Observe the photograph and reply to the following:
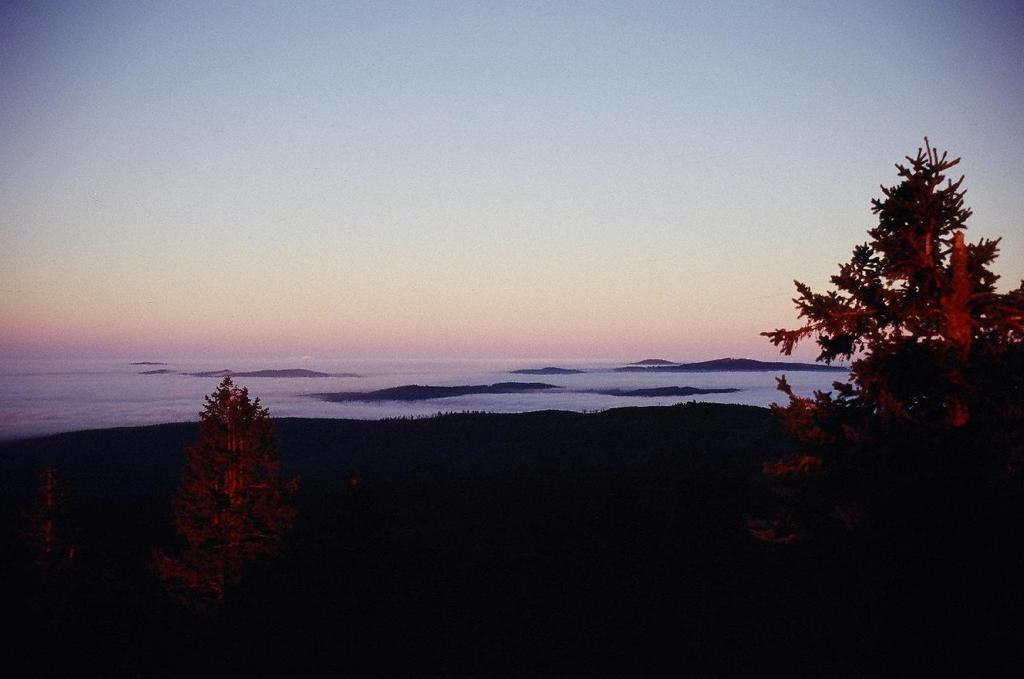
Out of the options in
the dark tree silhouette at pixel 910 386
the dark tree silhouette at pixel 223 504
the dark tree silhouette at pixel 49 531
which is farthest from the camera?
the dark tree silhouette at pixel 49 531

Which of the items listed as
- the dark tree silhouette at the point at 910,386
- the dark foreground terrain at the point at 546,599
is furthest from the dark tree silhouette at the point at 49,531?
the dark tree silhouette at the point at 910,386

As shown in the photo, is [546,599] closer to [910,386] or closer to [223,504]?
[223,504]

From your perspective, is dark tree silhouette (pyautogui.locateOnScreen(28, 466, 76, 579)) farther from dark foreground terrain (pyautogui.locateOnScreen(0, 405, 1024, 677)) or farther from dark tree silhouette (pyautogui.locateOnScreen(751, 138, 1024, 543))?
dark tree silhouette (pyautogui.locateOnScreen(751, 138, 1024, 543))

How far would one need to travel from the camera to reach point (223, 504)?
2378 cm

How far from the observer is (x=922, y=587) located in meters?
7.79

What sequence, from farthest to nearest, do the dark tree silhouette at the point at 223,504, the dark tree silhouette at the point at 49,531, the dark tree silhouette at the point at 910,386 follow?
the dark tree silhouette at the point at 49,531, the dark tree silhouette at the point at 223,504, the dark tree silhouette at the point at 910,386

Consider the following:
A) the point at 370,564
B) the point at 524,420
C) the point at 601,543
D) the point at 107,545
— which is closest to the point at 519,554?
Result: the point at 601,543

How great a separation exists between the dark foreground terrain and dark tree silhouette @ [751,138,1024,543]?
2.12ft

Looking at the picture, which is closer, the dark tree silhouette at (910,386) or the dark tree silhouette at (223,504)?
the dark tree silhouette at (910,386)

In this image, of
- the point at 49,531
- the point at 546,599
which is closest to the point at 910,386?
the point at 546,599

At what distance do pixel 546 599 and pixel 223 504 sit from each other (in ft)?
56.3

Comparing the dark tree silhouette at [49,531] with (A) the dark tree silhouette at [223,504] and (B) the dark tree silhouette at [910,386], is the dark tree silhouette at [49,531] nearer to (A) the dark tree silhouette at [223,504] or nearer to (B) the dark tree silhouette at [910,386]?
(A) the dark tree silhouette at [223,504]

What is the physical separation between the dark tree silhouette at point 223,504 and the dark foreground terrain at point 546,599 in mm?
1577

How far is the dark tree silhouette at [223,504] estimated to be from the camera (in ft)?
76.3
